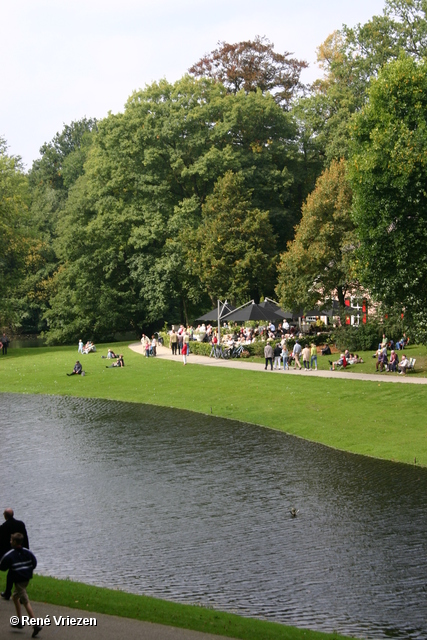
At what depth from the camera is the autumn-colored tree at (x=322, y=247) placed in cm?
4784

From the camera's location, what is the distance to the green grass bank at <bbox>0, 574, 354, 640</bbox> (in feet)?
34.6

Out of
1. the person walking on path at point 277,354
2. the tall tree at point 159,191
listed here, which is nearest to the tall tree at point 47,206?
the tall tree at point 159,191

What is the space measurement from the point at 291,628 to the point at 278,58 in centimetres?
7498

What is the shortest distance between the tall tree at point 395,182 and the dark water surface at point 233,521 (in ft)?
36.6

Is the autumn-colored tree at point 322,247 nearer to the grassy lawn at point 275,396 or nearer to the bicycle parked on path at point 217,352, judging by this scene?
the bicycle parked on path at point 217,352

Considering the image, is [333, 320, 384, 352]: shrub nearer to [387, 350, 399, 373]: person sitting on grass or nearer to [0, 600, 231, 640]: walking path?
[387, 350, 399, 373]: person sitting on grass

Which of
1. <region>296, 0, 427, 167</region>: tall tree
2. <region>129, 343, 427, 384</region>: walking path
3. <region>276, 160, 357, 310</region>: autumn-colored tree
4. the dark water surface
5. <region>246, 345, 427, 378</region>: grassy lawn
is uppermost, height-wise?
<region>296, 0, 427, 167</region>: tall tree

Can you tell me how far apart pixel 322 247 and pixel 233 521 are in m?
32.5

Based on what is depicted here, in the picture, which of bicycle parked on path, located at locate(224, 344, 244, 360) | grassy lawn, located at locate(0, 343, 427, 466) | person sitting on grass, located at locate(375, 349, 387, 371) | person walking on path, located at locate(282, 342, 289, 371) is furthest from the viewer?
bicycle parked on path, located at locate(224, 344, 244, 360)

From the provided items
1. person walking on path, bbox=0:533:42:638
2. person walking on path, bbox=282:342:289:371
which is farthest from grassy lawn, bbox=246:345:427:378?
person walking on path, bbox=0:533:42:638

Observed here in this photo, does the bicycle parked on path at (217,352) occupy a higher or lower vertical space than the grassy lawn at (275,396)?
higher

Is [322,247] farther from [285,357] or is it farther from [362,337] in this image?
[285,357]

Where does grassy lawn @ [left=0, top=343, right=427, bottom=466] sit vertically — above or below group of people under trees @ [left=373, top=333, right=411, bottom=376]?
below

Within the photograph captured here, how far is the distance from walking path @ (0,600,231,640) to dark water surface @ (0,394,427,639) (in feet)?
8.01
